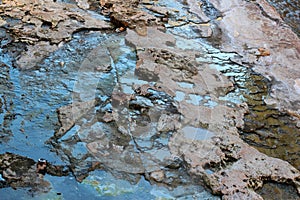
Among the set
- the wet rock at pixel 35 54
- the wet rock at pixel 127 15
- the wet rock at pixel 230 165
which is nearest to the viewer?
the wet rock at pixel 230 165

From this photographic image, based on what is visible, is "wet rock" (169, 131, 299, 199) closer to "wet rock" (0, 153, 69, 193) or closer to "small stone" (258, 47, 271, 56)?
"wet rock" (0, 153, 69, 193)

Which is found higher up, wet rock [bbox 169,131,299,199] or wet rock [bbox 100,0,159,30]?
wet rock [bbox 100,0,159,30]

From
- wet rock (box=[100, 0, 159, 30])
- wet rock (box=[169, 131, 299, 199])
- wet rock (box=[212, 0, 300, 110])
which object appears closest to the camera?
wet rock (box=[169, 131, 299, 199])

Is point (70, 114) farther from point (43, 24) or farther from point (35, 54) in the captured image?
point (43, 24)

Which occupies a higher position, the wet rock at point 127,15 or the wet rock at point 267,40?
the wet rock at point 267,40

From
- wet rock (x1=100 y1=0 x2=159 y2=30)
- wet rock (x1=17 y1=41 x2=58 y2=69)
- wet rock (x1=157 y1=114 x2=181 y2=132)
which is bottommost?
wet rock (x1=17 y1=41 x2=58 y2=69)

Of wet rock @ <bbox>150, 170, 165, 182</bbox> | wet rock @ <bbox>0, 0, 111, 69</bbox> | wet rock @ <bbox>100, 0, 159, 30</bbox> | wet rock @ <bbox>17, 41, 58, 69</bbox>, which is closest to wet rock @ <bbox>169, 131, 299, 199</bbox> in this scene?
wet rock @ <bbox>150, 170, 165, 182</bbox>

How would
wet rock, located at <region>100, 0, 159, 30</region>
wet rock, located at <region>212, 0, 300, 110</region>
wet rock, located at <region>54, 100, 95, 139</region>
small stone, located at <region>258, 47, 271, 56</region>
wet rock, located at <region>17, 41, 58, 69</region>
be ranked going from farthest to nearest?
1. wet rock, located at <region>100, 0, 159, 30</region>
2. small stone, located at <region>258, 47, 271, 56</region>
3. wet rock, located at <region>212, 0, 300, 110</region>
4. wet rock, located at <region>17, 41, 58, 69</region>
5. wet rock, located at <region>54, 100, 95, 139</region>

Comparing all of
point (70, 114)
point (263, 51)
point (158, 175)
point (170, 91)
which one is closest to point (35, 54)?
point (70, 114)

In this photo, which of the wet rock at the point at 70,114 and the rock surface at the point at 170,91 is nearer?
the rock surface at the point at 170,91

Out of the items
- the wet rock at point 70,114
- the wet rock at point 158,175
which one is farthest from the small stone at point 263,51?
the wet rock at point 158,175

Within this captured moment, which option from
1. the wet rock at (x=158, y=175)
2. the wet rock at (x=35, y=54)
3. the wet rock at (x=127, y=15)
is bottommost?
the wet rock at (x=158, y=175)

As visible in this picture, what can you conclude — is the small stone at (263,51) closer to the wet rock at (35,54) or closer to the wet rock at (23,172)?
the wet rock at (35,54)

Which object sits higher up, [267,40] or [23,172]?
[267,40]
